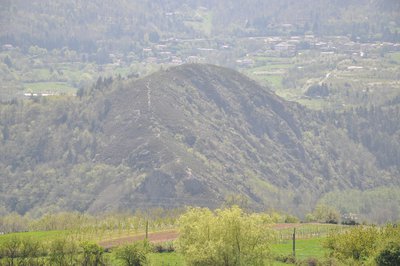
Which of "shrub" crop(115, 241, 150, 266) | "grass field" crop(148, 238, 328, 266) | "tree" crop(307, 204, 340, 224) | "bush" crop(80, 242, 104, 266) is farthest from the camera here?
"tree" crop(307, 204, 340, 224)

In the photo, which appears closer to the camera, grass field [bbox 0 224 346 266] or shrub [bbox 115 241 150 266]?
shrub [bbox 115 241 150 266]

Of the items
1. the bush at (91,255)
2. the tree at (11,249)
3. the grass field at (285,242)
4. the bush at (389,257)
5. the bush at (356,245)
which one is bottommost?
the grass field at (285,242)

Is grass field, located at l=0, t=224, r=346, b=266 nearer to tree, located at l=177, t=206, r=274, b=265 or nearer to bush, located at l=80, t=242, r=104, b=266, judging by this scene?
bush, located at l=80, t=242, r=104, b=266

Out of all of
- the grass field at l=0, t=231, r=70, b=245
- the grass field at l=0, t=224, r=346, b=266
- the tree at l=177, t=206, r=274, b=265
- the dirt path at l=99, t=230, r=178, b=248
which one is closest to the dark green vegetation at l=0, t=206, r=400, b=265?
the tree at l=177, t=206, r=274, b=265

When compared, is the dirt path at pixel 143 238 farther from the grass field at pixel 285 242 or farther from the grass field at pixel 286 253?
the grass field at pixel 286 253

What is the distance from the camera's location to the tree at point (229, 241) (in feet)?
310

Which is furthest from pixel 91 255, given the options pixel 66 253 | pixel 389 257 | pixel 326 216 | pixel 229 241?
pixel 326 216

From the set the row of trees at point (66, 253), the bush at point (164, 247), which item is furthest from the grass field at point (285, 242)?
the bush at point (164, 247)

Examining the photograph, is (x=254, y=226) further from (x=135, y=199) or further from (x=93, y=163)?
(x=93, y=163)

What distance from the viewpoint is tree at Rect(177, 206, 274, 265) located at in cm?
9462

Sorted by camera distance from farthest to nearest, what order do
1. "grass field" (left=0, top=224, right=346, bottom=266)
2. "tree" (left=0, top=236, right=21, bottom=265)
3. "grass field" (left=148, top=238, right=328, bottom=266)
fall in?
"tree" (left=0, top=236, right=21, bottom=265) < "grass field" (left=0, top=224, right=346, bottom=266) < "grass field" (left=148, top=238, right=328, bottom=266)

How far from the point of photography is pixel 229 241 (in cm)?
9606

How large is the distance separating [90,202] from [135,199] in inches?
384

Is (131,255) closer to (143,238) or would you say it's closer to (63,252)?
(63,252)
